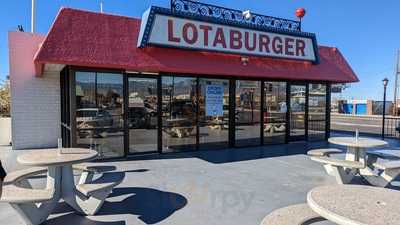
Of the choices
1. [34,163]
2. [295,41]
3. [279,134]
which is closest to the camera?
[34,163]

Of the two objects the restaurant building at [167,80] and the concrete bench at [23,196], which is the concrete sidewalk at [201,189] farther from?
the restaurant building at [167,80]

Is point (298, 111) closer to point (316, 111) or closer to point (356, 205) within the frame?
point (316, 111)

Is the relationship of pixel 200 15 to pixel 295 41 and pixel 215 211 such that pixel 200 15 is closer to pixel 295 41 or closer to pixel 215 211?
pixel 295 41

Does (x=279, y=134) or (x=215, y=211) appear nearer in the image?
(x=215, y=211)

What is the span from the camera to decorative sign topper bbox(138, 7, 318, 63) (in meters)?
7.91

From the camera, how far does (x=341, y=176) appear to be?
579cm

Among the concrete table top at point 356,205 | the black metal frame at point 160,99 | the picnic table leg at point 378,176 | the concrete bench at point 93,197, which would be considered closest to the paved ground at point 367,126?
the black metal frame at point 160,99

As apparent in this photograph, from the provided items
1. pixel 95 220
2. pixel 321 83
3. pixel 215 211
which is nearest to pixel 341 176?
pixel 215 211

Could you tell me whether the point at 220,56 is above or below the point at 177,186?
above

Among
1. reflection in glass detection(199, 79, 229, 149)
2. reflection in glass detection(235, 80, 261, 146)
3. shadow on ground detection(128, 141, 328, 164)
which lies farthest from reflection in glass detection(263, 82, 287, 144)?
reflection in glass detection(199, 79, 229, 149)

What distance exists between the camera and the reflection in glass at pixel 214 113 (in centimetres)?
967

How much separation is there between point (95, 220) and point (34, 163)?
1.11 metres

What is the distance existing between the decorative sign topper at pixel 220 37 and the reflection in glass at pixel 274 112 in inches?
51.6

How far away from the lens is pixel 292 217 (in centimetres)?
318
